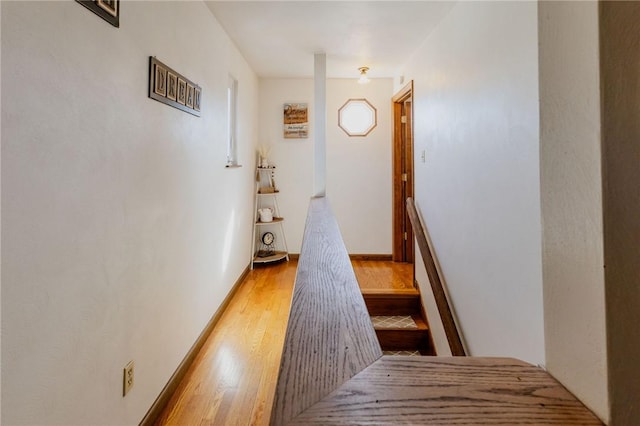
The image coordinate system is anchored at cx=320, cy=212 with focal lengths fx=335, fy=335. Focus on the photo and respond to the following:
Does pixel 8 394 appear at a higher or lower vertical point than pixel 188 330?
higher

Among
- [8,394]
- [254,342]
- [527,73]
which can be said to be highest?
[527,73]

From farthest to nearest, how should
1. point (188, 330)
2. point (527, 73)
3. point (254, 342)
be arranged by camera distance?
point (254, 342), point (188, 330), point (527, 73)

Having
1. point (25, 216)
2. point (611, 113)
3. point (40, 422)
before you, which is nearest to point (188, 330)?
point (40, 422)

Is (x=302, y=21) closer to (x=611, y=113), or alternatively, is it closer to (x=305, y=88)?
(x=305, y=88)

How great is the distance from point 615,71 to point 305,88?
4484mm

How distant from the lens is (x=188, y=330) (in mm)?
2139

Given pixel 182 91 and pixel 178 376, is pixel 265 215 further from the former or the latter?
pixel 178 376

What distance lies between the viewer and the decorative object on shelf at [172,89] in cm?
164

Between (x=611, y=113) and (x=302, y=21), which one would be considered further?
(x=302, y=21)

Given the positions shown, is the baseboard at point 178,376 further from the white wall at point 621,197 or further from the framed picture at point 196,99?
the white wall at point 621,197

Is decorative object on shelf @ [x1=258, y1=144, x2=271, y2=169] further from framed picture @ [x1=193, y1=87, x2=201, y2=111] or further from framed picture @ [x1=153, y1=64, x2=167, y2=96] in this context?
framed picture @ [x1=153, y1=64, x2=167, y2=96]

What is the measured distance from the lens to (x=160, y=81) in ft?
5.59

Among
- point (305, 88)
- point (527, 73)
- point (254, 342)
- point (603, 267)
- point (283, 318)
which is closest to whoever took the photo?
point (603, 267)

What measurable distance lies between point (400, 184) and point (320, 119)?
1452 millimetres
